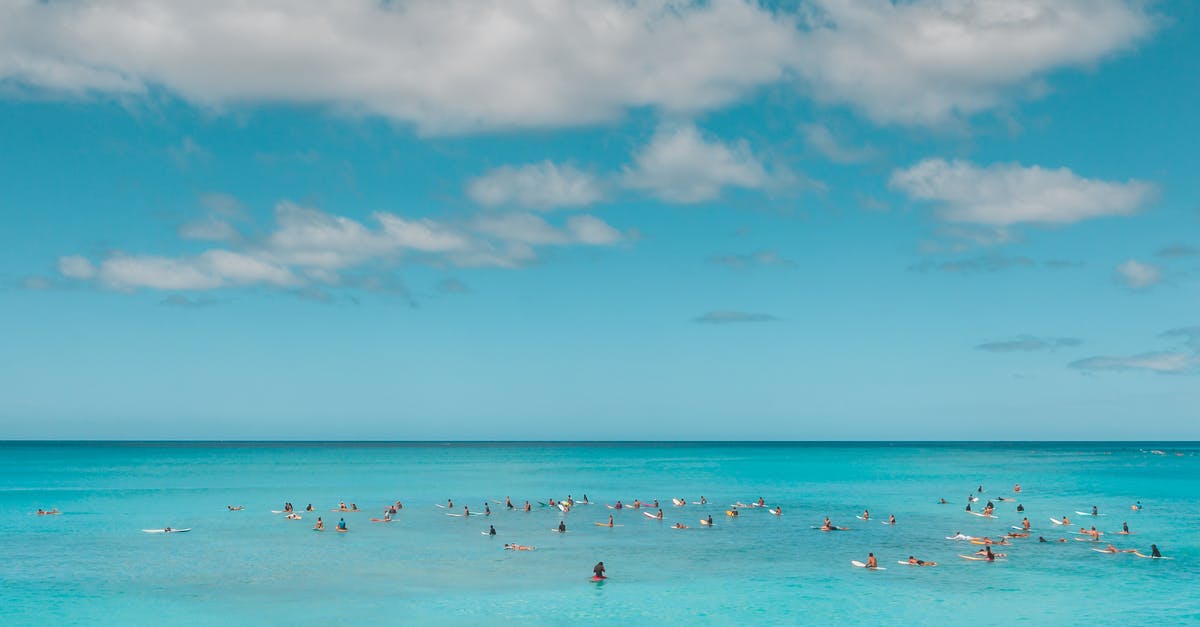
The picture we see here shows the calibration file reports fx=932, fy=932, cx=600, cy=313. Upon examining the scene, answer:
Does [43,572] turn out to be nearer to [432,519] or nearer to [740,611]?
[432,519]

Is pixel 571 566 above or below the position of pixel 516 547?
below

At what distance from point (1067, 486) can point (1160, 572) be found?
71288mm

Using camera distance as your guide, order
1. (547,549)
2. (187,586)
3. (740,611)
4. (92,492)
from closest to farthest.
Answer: (740,611) < (187,586) < (547,549) < (92,492)

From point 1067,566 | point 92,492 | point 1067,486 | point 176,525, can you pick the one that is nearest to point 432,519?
point 176,525

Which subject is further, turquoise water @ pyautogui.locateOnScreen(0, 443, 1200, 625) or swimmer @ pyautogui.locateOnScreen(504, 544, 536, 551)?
swimmer @ pyautogui.locateOnScreen(504, 544, 536, 551)

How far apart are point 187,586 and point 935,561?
37.7 metres

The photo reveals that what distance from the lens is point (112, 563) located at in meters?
Answer: 49.6

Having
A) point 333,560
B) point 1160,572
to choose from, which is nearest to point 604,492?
point 333,560

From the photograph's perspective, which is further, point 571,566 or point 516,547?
point 516,547

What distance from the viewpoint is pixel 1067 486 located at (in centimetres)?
11238

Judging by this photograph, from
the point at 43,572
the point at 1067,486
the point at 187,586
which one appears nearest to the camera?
the point at 187,586

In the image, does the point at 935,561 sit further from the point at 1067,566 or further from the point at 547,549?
the point at 547,549

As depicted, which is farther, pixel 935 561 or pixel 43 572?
pixel 935 561

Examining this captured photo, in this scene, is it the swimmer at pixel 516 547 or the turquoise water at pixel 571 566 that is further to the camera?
the swimmer at pixel 516 547
